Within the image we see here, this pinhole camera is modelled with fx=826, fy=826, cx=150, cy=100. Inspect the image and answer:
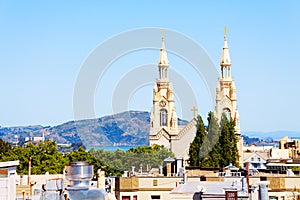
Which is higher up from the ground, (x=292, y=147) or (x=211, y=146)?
(x=292, y=147)

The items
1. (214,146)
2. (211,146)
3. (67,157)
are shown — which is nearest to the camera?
(67,157)

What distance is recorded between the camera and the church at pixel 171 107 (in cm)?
16012

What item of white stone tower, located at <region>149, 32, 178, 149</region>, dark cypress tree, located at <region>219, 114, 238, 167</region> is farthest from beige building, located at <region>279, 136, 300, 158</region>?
dark cypress tree, located at <region>219, 114, 238, 167</region>

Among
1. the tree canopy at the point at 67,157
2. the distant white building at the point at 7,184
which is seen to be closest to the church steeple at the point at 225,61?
the tree canopy at the point at 67,157

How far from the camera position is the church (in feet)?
525

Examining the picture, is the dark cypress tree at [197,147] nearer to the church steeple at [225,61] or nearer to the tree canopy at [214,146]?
the tree canopy at [214,146]

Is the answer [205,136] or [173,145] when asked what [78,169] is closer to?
[205,136]

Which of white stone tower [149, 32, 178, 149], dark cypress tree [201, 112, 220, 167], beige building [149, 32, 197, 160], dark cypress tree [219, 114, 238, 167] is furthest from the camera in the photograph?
white stone tower [149, 32, 178, 149]

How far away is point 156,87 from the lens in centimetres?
16700

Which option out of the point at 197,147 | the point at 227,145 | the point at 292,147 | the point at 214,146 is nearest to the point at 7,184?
the point at 214,146

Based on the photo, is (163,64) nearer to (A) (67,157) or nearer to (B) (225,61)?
(B) (225,61)

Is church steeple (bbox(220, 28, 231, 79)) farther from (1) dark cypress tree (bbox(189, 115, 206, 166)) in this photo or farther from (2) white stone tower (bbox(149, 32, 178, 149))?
(1) dark cypress tree (bbox(189, 115, 206, 166))

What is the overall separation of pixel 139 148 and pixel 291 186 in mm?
89358

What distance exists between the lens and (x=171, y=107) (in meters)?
168
